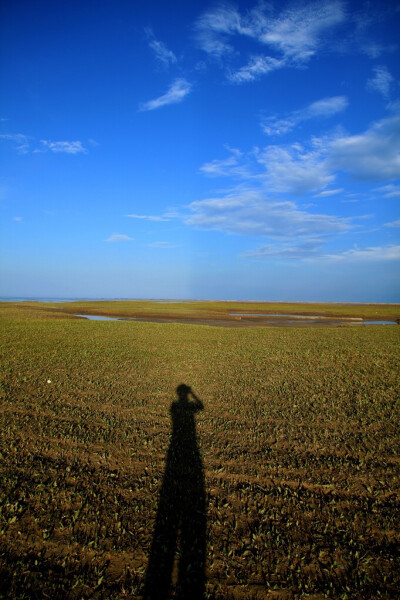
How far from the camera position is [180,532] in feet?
14.9

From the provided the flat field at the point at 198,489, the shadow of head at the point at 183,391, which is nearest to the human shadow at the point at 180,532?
the flat field at the point at 198,489

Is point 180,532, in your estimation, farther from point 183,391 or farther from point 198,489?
point 183,391

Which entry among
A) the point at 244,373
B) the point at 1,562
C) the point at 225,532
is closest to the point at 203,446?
the point at 225,532

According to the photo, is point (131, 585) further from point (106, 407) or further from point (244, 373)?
point (244, 373)

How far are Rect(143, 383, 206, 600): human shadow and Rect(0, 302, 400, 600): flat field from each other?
0.02 metres

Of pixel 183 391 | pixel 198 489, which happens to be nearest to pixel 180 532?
pixel 198 489

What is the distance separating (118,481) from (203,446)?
219 centimetres

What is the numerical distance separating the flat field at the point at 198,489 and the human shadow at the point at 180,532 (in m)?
0.02

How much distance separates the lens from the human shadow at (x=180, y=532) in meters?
3.72

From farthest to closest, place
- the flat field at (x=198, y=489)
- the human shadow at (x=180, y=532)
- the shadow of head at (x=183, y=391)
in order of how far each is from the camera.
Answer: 1. the shadow of head at (x=183, y=391)
2. the flat field at (x=198, y=489)
3. the human shadow at (x=180, y=532)

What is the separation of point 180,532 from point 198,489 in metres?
1.06

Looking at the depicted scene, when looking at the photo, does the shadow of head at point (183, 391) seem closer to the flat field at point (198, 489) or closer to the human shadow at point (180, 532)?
the flat field at point (198, 489)

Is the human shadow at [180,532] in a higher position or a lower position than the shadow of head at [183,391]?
lower

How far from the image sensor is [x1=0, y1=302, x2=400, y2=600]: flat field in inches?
151
